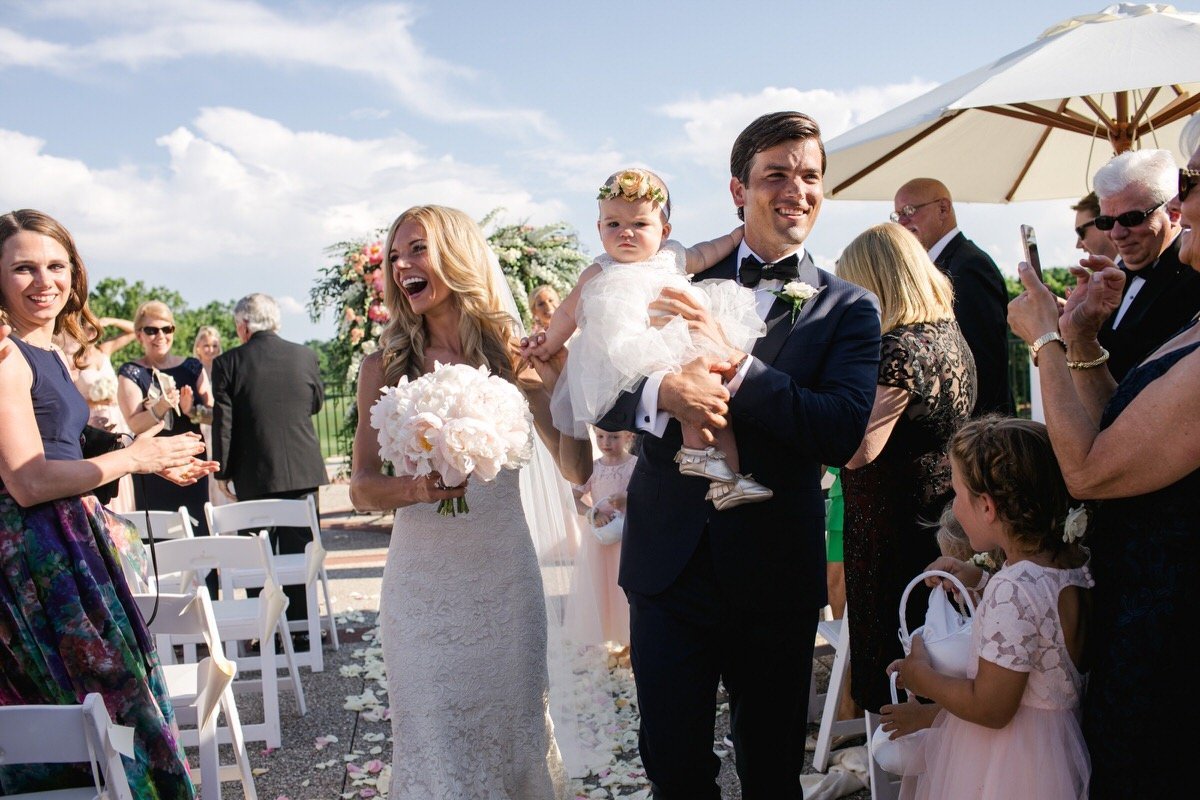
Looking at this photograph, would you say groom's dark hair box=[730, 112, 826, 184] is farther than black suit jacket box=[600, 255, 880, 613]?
Yes

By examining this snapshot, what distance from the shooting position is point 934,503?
11.7 ft

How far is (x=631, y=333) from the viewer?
269 centimetres

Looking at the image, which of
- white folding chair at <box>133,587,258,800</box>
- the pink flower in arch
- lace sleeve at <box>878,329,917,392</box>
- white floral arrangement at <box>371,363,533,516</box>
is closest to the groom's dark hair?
lace sleeve at <box>878,329,917,392</box>

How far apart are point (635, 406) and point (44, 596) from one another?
210 centimetres

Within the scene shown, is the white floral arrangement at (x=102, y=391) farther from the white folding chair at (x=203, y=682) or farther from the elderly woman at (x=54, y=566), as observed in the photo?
the elderly woman at (x=54, y=566)

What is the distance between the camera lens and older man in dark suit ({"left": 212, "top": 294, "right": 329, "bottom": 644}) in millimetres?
7328

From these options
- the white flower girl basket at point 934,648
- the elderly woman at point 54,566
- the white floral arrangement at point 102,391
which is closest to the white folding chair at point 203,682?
the elderly woman at point 54,566

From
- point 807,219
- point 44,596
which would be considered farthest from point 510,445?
point 44,596

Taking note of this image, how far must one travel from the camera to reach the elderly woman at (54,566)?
3.07 meters

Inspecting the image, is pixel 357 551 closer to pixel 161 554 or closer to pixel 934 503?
pixel 161 554

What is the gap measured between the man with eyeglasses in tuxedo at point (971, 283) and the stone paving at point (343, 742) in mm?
2247

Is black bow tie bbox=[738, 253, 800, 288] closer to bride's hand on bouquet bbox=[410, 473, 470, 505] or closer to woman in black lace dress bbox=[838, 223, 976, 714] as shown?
woman in black lace dress bbox=[838, 223, 976, 714]

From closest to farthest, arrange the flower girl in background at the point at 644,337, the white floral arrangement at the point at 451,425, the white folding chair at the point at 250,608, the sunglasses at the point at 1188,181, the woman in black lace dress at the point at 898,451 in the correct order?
the sunglasses at the point at 1188,181 → the flower girl in background at the point at 644,337 → the white floral arrangement at the point at 451,425 → the woman in black lace dress at the point at 898,451 → the white folding chair at the point at 250,608

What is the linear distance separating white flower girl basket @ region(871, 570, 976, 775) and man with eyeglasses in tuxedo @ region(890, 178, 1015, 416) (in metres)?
2.35
